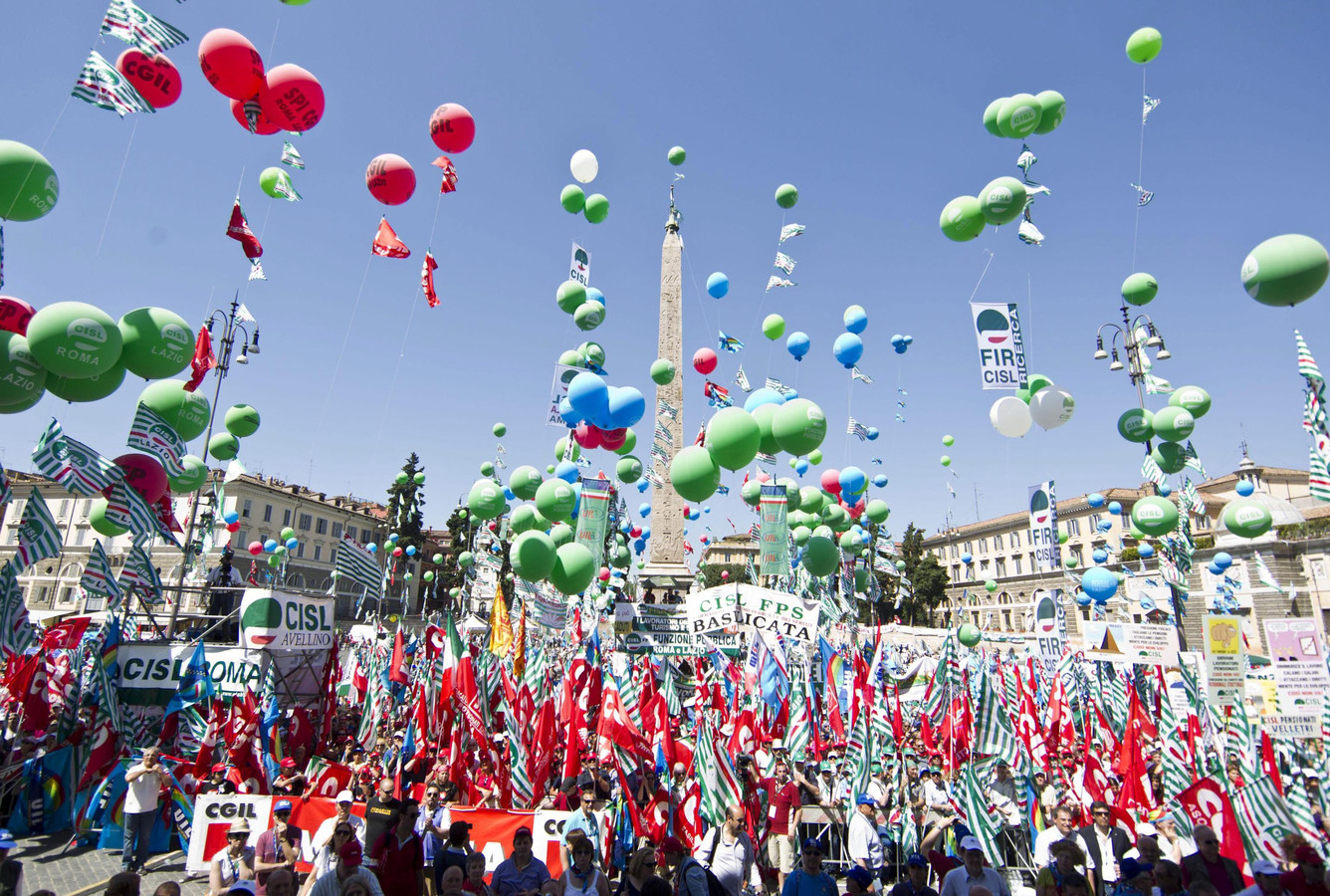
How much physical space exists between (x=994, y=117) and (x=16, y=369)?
11371 mm

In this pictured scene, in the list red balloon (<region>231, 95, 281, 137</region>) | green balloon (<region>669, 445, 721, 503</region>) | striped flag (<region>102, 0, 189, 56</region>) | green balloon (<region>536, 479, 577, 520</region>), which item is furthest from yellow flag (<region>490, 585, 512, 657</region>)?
striped flag (<region>102, 0, 189, 56</region>)

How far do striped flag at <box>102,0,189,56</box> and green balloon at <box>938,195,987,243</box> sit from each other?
8.86 m

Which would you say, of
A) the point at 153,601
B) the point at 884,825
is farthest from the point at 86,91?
the point at 884,825

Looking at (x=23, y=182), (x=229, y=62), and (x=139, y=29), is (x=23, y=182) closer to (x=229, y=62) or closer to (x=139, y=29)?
(x=139, y=29)

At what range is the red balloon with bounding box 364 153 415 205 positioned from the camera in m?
9.16

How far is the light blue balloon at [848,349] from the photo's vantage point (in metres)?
14.6

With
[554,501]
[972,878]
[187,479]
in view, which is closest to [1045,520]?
[554,501]

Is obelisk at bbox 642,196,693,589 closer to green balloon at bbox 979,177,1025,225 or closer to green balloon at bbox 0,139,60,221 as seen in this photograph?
→ green balloon at bbox 979,177,1025,225

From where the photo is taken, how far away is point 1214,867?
5289mm

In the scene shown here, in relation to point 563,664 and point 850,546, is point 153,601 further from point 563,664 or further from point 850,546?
point 850,546

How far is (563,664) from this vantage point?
18016 millimetres

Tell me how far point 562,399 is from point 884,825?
8501 millimetres

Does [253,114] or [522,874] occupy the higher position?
[253,114]

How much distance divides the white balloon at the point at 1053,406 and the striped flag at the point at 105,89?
470 inches
